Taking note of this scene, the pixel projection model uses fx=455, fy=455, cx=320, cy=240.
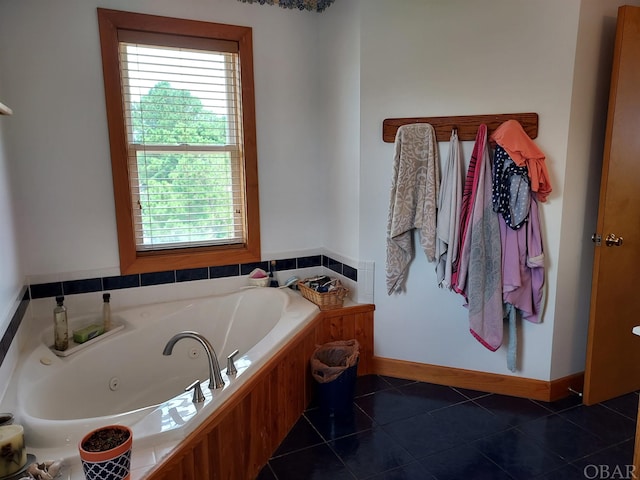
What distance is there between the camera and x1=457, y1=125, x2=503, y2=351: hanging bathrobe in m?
2.38

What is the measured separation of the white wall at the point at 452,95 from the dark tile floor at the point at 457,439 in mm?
258

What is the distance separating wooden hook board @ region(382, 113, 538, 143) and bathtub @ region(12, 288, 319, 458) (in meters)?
1.15

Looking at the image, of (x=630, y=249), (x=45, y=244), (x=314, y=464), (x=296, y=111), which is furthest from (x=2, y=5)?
(x=630, y=249)

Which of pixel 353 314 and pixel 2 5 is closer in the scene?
pixel 2 5

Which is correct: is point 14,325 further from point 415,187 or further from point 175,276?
point 415,187

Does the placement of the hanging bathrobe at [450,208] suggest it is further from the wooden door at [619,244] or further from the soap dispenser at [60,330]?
the soap dispenser at [60,330]

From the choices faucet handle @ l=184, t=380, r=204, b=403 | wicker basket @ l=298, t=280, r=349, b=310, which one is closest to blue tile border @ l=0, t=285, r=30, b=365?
faucet handle @ l=184, t=380, r=204, b=403

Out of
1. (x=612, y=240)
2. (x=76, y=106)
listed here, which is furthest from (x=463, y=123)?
(x=76, y=106)

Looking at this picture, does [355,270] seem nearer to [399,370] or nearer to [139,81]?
[399,370]

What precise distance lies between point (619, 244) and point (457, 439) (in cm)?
132

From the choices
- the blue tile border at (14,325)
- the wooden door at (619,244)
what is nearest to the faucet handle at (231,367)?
the blue tile border at (14,325)

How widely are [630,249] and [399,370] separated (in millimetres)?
1451

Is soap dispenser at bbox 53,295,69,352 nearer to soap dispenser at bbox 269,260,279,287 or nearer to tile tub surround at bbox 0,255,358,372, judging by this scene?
tile tub surround at bbox 0,255,358,372

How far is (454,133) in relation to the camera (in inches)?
97.7
